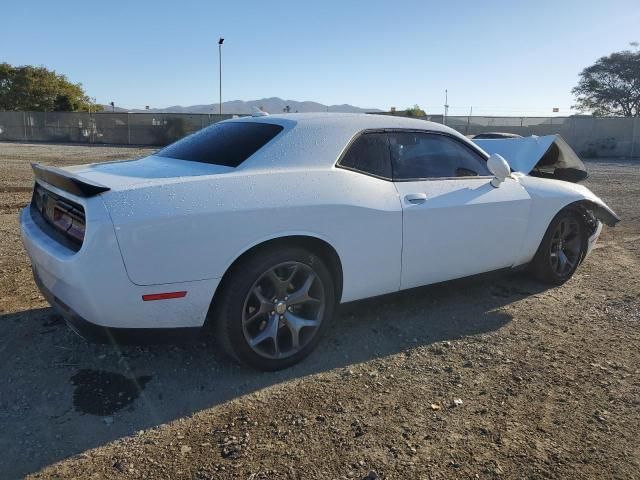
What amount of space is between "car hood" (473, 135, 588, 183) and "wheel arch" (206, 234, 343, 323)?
2.31 m

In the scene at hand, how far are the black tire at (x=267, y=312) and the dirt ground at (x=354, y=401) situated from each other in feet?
0.45

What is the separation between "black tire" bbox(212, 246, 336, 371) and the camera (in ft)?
9.94

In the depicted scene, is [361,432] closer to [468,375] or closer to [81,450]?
[468,375]

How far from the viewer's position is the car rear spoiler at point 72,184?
9.05 ft

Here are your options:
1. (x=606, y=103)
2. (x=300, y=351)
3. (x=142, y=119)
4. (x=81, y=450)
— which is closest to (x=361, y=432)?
(x=300, y=351)

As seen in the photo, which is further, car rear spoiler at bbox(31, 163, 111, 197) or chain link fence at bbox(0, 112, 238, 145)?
chain link fence at bbox(0, 112, 238, 145)

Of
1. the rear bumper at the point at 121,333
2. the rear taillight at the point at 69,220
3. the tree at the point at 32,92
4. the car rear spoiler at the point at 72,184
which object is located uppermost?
the tree at the point at 32,92

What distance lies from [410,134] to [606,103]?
6080cm

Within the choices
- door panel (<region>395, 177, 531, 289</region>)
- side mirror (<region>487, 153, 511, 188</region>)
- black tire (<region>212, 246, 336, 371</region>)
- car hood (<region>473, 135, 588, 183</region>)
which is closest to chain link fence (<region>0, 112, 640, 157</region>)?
car hood (<region>473, 135, 588, 183</region>)

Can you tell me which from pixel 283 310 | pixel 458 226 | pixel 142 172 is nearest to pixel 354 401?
pixel 283 310

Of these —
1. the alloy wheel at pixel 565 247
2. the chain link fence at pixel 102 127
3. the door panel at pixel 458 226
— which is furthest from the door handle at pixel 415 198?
the chain link fence at pixel 102 127

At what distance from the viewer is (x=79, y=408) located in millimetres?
2863

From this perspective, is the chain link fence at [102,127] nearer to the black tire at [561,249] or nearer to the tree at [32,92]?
the tree at [32,92]

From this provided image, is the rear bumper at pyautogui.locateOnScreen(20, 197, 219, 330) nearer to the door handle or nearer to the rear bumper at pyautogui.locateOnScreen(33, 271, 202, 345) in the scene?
the rear bumper at pyautogui.locateOnScreen(33, 271, 202, 345)
